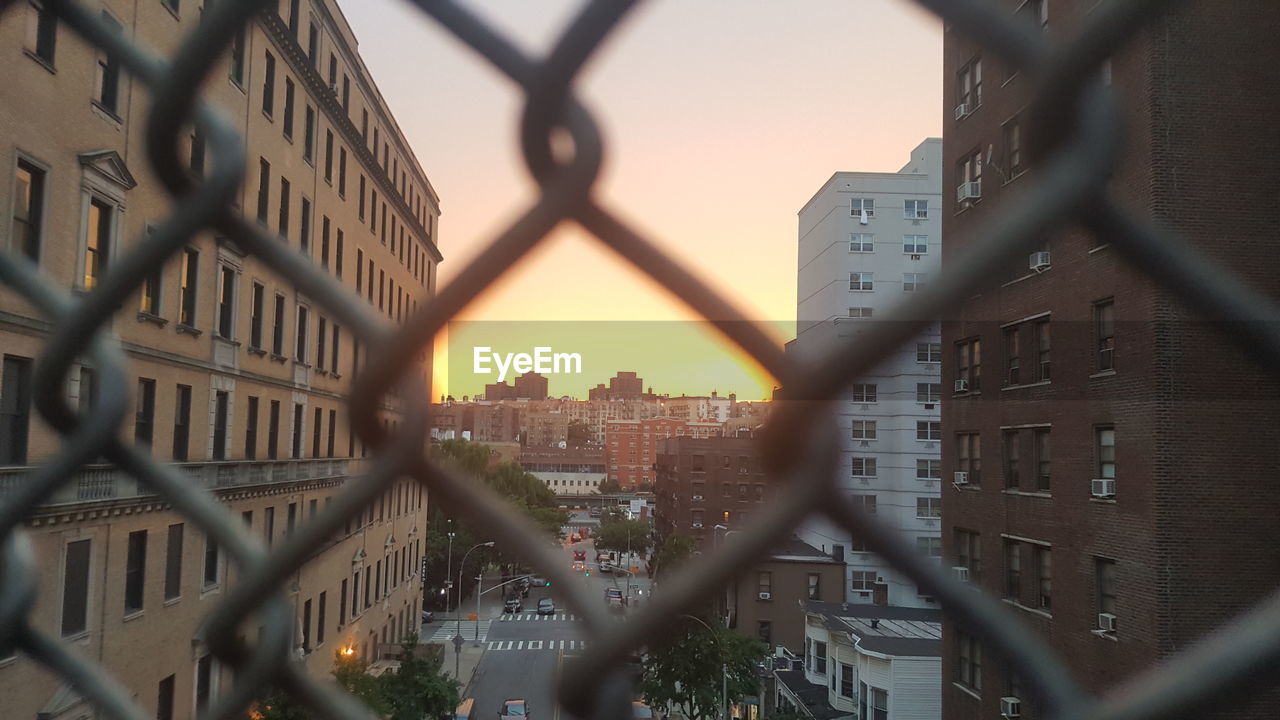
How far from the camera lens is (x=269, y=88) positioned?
61.0 ft

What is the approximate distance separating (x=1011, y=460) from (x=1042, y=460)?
466 millimetres

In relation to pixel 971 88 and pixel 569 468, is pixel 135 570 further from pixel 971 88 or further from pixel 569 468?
pixel 569 468

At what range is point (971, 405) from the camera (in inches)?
583

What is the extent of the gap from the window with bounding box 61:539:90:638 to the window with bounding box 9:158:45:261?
4295 millimetres

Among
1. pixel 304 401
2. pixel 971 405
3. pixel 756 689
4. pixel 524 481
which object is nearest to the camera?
pixel 971 405

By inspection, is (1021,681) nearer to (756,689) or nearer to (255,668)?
(255,668)

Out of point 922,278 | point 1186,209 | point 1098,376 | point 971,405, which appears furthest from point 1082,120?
point 971,405

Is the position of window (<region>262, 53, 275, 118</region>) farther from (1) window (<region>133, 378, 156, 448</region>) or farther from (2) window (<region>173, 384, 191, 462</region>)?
(1) window (<region>133, 378, 156, 448</region>)

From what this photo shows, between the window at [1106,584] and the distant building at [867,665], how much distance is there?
7119 mm

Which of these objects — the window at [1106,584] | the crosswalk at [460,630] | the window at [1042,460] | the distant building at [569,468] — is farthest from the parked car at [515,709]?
the distant building at [569,468]

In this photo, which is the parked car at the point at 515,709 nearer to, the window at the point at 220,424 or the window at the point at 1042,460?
the window at the point at 220,424

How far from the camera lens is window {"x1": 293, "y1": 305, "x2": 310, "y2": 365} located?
19.7 m

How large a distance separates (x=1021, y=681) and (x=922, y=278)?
0.95ft

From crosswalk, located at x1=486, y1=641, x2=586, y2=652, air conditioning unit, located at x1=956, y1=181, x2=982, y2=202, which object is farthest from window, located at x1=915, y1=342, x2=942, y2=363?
crosswalk, located at x1=486, y1=641, x2=586, y2=652
